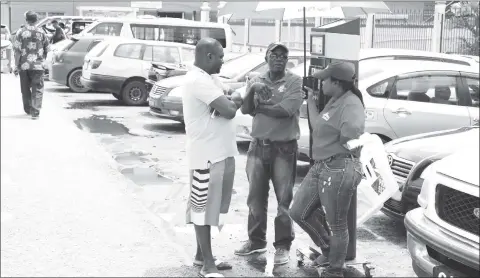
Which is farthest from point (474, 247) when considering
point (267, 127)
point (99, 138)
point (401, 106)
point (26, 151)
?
point (99, 138)

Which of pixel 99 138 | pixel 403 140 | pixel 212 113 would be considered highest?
pixel 212 113

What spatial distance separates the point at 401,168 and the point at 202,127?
250cm

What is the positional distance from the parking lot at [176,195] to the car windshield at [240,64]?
1405 millimetres

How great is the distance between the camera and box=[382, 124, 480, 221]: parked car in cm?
615

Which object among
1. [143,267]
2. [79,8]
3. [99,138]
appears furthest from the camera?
[79,8]

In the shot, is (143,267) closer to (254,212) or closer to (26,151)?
(254,212)

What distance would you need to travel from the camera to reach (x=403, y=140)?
23.1ft

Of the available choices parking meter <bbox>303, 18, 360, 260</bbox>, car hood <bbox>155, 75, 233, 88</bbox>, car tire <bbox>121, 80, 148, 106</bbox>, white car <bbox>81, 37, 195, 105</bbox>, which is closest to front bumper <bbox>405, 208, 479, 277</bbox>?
parking meter <bbox>303, 18, 360, 260</bbox>

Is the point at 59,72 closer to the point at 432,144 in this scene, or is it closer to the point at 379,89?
the point at 379,89

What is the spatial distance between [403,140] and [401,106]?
1863 mm

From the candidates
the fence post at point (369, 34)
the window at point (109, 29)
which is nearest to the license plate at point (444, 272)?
the fence post at point (369, 34)

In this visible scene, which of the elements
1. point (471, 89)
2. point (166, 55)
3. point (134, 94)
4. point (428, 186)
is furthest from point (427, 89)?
point (134, 94)

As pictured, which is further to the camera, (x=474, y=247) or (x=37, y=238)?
(x=37, y=238)

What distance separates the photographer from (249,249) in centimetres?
576
